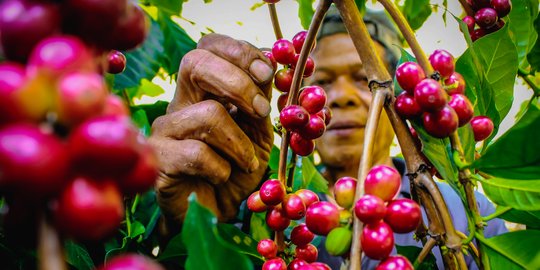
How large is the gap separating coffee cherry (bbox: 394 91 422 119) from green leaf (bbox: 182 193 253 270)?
20cm

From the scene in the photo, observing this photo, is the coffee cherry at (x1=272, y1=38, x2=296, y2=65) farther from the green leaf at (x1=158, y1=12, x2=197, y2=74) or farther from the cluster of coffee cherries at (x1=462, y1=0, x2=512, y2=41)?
the green leaf at (x1=158, y1=12, x2=197, y2=74)

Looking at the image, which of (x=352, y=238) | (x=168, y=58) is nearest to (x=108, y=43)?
(x=352, y=238)

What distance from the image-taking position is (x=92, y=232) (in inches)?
5.8

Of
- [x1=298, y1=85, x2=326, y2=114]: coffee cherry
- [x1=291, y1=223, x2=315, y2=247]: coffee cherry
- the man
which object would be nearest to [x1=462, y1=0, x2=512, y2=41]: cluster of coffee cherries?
the man

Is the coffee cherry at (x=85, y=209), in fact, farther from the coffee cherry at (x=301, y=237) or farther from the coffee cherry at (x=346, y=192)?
the coffee cherry at (x=301, y=237)

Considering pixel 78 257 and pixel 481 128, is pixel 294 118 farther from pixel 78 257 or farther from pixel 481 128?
pixel 78 257

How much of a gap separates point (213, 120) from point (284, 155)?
0.79 feet

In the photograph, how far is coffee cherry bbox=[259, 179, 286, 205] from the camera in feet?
1.50

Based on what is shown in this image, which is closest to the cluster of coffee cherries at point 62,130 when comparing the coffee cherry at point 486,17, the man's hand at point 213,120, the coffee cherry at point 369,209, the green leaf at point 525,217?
the coffee cherry at point 369,209

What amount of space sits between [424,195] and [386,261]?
8 centimetres

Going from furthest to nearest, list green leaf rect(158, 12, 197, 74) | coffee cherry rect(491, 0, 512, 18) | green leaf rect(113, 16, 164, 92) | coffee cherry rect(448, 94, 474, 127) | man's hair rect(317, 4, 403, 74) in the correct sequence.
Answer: man's hair rect(317, 4, 403, 74) → green leaf rect(158, 12, 197, 74) → green leaf rect(113, 16, 164, 92) → coffee cherry rect(491, 0, 512, 18) → coffee cherry rect(448, 94, 474, 127)

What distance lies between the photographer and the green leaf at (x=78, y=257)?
577 millimetres

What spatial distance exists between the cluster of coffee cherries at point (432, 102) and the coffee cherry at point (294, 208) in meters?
0.12

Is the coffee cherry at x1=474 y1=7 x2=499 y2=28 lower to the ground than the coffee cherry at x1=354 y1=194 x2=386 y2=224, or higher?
higher
